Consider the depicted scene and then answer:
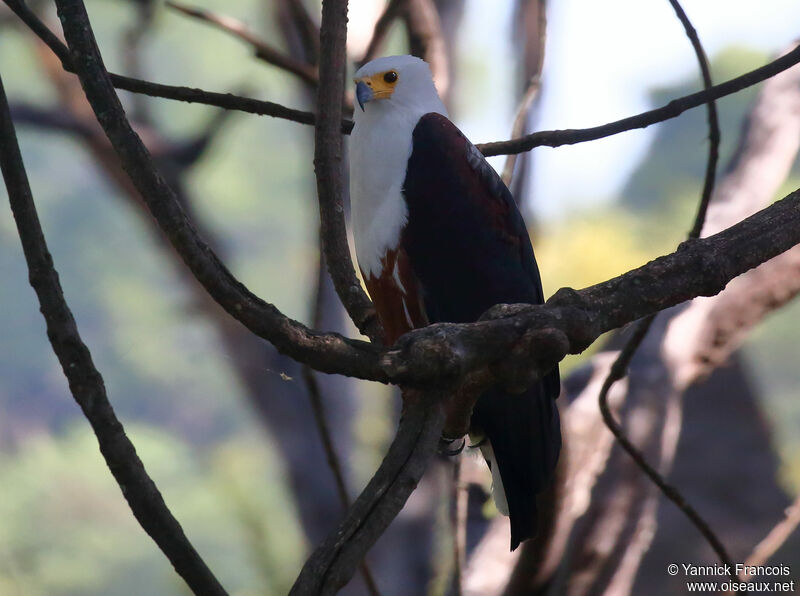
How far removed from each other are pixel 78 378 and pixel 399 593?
10.3 feet

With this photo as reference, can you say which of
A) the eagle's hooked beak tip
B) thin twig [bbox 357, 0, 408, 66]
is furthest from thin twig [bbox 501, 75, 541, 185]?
the eagle's hooked beak tip

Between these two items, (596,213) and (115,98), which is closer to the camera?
(115,98)

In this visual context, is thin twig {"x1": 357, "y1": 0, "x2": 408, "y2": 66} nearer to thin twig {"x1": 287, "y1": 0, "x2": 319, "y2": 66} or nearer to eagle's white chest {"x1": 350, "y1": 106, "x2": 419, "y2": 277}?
thin twig {"x1": 287, "y1": 0, "x2": 319, "y2": 66}

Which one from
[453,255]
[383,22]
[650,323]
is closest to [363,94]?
[453,255]

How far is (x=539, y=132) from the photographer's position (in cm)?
165

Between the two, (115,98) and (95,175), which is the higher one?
(95,175)

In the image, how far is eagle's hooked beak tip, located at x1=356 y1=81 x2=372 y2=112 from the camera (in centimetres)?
185

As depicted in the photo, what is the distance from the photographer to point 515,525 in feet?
5.65

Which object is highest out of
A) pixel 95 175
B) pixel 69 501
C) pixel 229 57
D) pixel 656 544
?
pixel 229 57

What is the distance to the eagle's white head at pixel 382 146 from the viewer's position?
1.73m

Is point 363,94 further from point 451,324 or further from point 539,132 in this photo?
point 451,324

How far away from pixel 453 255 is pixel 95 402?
84 centimetres

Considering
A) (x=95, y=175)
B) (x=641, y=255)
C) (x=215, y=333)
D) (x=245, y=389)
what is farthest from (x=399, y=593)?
(x=95, y=175)

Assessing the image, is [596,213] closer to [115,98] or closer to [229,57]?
[229,57]
